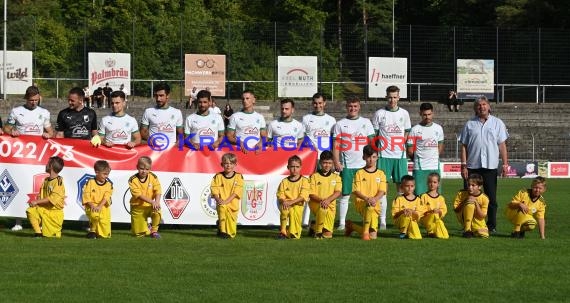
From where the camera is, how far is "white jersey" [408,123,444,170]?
555 inches

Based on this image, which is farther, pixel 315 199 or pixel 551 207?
pixel 551 207

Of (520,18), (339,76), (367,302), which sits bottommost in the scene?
(367,302)

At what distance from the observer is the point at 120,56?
42062 mm

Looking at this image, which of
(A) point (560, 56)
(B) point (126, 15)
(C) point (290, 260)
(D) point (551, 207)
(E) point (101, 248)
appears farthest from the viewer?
(B) point (126, 15)

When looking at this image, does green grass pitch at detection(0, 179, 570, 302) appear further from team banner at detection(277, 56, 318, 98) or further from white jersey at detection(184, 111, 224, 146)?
team banner at detection(277, 56, 318, 98)

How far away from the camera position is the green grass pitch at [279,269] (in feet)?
28.3

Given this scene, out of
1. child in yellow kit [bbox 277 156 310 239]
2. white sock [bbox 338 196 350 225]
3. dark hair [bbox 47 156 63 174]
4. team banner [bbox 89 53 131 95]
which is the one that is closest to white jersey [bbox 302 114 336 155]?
white sock [bbox 338 196 350 225]

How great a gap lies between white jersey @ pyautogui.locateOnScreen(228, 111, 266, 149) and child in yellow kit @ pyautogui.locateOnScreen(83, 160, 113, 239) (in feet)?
6.71

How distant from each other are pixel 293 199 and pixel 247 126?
1.70 m

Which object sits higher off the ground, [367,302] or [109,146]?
[109,146]

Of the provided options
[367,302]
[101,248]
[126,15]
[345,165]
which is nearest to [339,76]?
[126,15]

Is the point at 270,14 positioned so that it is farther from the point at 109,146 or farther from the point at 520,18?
the point at 109,146

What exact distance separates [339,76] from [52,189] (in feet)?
105

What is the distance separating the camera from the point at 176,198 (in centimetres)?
1411
